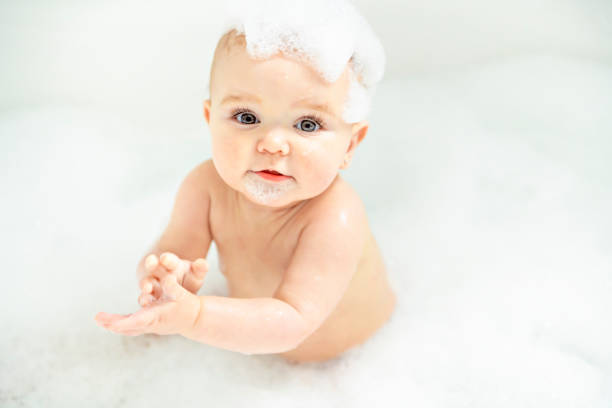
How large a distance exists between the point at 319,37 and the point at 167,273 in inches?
14.0

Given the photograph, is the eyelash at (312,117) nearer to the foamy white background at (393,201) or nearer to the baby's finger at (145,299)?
the baby's finger at (145,299)

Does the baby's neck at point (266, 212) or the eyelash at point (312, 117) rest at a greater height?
the eyelash at point (312, 117)

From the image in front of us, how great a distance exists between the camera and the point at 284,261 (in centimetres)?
111

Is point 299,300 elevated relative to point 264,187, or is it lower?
lower

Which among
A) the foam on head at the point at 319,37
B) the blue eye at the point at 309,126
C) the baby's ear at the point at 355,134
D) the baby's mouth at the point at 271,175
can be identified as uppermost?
the foam on head at the point at 319,37

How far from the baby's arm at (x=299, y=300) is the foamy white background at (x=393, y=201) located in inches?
11.0

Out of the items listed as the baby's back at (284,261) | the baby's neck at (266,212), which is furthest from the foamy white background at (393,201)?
the baby's neck at (266,212)

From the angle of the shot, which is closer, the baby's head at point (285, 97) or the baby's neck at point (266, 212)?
the baby's head at point (285, 97)

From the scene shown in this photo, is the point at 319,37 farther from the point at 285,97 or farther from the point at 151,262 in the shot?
the point at 151,262

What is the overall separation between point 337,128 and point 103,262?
25.9 inches

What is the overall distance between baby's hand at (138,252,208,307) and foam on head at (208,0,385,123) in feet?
0.89

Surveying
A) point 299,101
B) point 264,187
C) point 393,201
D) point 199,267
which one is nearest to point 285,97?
point 299,101

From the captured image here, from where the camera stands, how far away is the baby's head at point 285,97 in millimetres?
945

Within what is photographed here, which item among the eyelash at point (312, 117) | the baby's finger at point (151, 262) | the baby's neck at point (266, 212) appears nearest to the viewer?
the baby's finger at point (151, 262)
